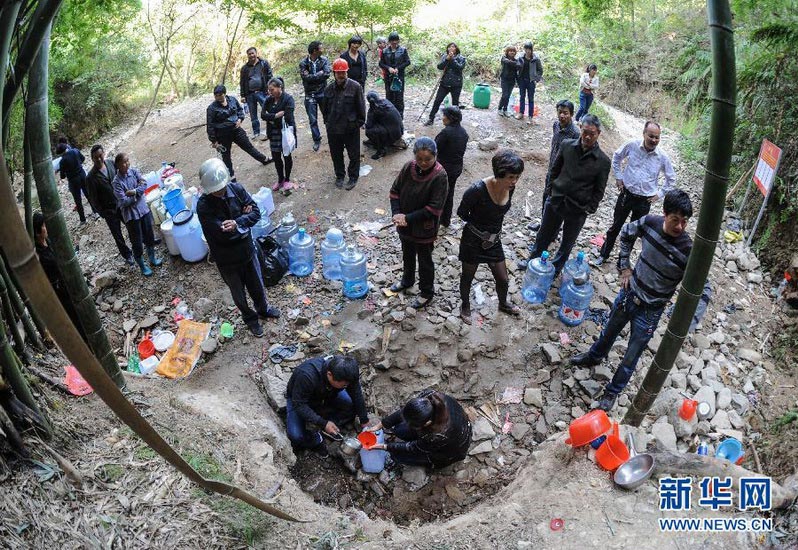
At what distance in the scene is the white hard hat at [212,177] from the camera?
13.0 feet

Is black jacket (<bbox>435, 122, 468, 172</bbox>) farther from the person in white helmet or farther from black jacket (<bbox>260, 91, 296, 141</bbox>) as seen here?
black jacket (<bbox>260, 91, 296, 141</bbox>)

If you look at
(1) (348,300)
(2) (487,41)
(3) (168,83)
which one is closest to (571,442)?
(1) (348,300)

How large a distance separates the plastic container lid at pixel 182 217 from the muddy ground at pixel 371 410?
57 cm

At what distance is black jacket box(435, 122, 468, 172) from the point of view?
5406 mm

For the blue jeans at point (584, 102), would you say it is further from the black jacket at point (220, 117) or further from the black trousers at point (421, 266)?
the black jacket at point (220, 117)

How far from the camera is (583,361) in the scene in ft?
15.0

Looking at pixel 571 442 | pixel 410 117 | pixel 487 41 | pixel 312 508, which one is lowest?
pixel 312 508

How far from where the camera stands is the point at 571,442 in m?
3.34

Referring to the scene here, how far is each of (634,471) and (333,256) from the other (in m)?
3.74

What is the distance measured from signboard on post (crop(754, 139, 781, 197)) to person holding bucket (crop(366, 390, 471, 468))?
15.3 ft

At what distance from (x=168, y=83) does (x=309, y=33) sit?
4.30 m

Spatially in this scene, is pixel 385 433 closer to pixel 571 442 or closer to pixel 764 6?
pixel 571 442

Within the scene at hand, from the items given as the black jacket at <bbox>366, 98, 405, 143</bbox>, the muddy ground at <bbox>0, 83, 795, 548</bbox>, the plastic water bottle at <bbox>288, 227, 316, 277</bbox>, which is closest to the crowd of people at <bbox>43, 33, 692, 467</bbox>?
the muddy ground at <bbox>0, 83, 795, 548</bbox>

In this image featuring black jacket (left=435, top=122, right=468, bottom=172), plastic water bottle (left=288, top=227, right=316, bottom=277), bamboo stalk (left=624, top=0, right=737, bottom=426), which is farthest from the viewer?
plastic water bottle (left=288, top=227, right=316, bottom=277)
